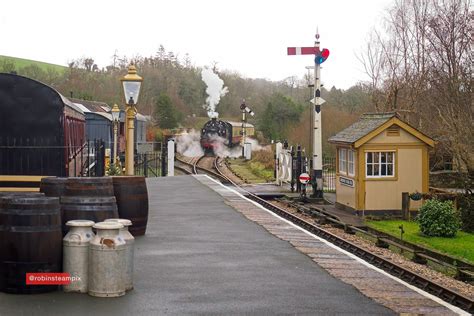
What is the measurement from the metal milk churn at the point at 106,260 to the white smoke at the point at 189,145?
46.3 meters

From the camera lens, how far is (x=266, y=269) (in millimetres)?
9031

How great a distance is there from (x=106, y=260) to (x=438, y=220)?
1190cm

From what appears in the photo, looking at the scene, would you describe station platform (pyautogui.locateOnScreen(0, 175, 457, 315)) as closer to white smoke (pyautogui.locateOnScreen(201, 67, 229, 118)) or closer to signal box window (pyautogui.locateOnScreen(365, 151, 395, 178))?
signal box window (pyautogui.locateOnScreen(365, 151, 395, 178))

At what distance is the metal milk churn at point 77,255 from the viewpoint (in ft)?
23.4

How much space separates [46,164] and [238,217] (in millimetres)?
4258

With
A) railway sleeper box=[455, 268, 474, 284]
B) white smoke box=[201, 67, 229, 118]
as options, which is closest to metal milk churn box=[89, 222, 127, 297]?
railway sleeper box=[455, 268, 474, 284]

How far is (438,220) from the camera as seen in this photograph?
17031 millimetres

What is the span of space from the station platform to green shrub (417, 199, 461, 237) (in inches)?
208

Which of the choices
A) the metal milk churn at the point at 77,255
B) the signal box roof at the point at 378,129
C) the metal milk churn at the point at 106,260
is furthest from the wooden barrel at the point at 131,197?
the signal box roof at the point at 378,129

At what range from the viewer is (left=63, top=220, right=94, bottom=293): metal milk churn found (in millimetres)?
7133

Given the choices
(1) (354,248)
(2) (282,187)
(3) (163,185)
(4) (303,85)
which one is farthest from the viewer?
(4) (303,85)

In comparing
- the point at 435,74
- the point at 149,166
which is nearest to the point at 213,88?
the point at 149,166

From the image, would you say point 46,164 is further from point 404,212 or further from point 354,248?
point 404,212

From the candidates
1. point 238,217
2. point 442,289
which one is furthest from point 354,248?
point 442,289
